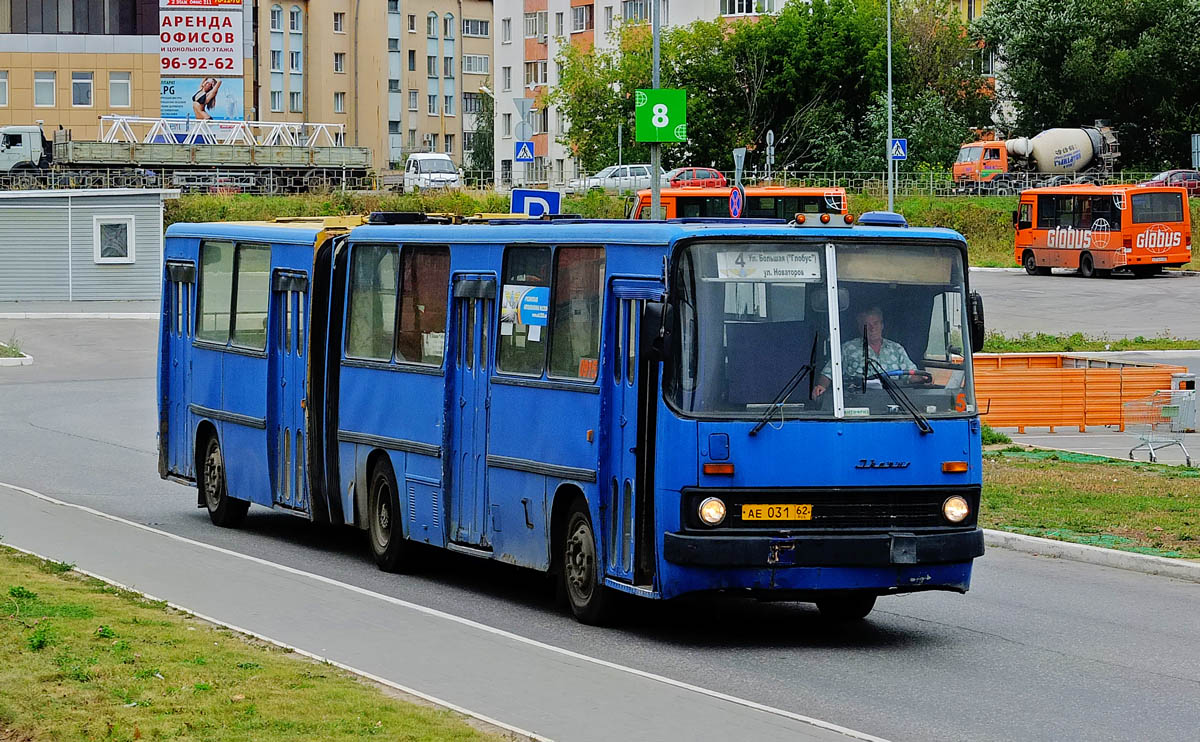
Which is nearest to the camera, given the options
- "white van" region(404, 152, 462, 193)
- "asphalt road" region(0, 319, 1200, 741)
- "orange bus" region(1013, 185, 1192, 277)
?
"asphalt road" region(0, 319, 1200, 741)

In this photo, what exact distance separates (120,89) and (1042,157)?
A: 43.4 m

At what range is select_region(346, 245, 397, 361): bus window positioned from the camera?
14875mm

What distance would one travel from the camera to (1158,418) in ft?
76.8

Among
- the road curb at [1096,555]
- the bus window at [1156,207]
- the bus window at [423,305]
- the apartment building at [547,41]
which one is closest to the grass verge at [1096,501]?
the road curb at [1096,555]

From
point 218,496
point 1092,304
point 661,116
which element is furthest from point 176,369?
point 1092,304

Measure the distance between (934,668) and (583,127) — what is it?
3339 inches

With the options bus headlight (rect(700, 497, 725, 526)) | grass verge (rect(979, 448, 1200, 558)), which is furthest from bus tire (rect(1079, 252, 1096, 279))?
bus headlight (rect(700, 497, 725, 526))

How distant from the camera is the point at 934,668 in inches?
416

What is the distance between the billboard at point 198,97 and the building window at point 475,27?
148 feet

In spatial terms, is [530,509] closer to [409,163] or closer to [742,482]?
[742,482]

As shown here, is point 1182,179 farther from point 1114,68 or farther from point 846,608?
point 846,608

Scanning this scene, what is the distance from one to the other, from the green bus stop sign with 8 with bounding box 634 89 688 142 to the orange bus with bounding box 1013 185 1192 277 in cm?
3213

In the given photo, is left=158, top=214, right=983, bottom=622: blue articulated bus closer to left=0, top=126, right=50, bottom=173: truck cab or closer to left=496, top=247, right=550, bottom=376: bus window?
left=496, top=247, right=550, bottom=376: bus window

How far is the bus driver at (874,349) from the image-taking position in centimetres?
1118
